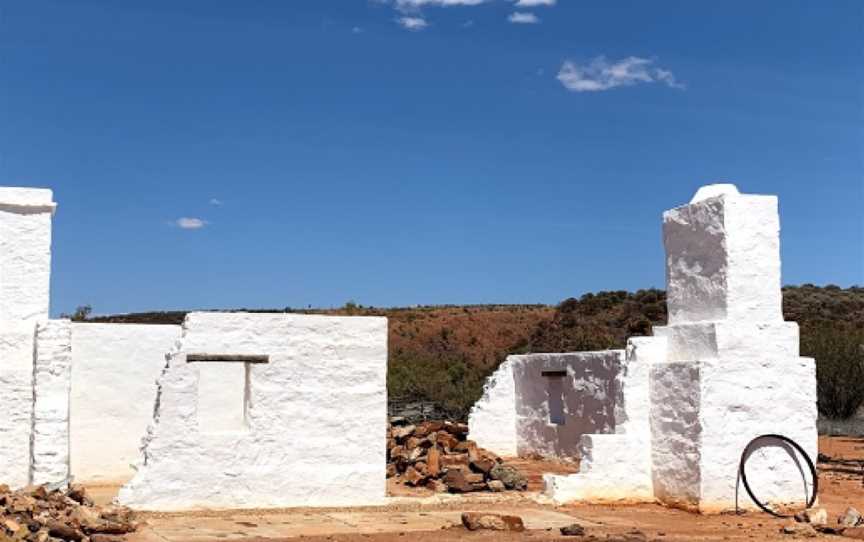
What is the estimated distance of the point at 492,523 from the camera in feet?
37.1

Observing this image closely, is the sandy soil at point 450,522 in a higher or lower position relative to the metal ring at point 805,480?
lower

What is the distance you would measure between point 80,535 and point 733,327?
26.4 ft

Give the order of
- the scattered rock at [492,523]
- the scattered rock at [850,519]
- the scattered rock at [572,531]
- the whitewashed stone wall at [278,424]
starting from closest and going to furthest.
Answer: the scattered rock at [572,531]
the scattered rock at [492,523]
the scattered rock at [850,519]
the whitewashed stone wall at [278,424]

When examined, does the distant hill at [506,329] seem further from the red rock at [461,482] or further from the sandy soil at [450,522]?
the sandy soil at [450,522]

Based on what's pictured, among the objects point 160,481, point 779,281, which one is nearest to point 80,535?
point 160,481

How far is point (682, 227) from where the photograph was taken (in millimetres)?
14273

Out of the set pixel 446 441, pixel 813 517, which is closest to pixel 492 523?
pixel 813 517

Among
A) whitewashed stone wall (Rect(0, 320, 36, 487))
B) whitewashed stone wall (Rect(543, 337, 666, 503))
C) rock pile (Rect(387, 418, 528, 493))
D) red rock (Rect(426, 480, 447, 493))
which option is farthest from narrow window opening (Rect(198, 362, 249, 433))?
whitewashed stone wall (Rect(543, 337, 666, 503))

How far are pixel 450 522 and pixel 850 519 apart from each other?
457 cm

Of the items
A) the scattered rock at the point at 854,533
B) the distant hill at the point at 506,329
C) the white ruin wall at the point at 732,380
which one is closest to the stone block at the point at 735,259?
the white ruin wall at the point at 732,380

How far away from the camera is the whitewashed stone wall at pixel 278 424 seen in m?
12.5

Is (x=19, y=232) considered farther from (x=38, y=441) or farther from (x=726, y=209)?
(x=726, y=209)

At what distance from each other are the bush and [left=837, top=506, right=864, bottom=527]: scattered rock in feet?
43.2

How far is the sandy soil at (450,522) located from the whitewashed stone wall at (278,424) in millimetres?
311
